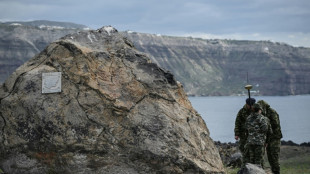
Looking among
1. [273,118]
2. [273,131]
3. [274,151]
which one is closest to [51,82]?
[273,118]

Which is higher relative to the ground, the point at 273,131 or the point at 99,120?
the point at 99,120

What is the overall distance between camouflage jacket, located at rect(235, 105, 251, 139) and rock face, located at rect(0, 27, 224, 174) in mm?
1054

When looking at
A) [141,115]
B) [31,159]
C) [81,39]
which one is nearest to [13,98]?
[31,159]

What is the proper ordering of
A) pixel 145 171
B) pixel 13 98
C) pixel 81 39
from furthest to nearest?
pixel 81 39, pixel 13 98, pixel 145 171

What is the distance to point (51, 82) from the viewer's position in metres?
10.7

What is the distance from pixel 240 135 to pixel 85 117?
4.25 meters

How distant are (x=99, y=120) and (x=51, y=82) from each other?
1.51 metres

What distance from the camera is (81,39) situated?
38.0 feet

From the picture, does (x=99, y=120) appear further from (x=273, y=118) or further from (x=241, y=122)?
(x=273, y=118)

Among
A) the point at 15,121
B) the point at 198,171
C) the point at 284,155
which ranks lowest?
the point at 284,155

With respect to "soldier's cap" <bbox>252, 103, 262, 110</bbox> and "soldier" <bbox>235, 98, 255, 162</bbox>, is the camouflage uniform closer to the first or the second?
"soldier" <bbox>235, 98, 255, 162</bbox>

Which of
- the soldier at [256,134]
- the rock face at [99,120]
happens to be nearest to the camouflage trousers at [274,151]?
the soldier at [256,134]

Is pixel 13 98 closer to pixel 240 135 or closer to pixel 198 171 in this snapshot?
pixel 198 171

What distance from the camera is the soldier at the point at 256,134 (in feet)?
35.9
